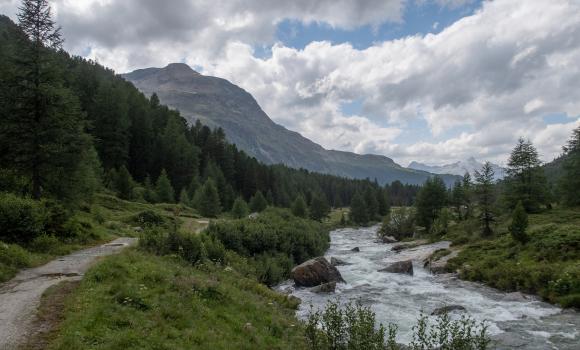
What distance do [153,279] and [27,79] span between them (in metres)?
19.9

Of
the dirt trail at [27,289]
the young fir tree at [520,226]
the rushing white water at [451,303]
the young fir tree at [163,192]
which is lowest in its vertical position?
the rushing white water at [451,303]

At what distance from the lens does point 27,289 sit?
45.3 feet

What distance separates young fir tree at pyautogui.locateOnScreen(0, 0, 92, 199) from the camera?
25.4 metres

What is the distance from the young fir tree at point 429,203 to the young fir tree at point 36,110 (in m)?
64.9

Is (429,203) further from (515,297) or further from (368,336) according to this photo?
(368,336)

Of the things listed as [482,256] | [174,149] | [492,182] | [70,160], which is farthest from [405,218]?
[70,160]

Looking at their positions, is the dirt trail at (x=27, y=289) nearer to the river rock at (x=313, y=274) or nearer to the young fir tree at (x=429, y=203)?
the river rock at (x=313, y=274)

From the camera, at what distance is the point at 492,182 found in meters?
51.7

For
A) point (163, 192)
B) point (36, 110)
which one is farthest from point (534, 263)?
point (163, 192)

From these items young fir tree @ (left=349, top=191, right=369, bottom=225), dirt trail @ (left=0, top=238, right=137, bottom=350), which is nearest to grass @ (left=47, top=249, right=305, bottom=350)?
dirt trail @ (left=0, top=238, right=137, bottom=350)

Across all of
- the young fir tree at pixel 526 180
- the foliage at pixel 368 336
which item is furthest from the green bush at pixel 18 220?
the young fir tree at pixel 526 180

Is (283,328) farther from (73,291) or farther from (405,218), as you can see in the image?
(405,218)

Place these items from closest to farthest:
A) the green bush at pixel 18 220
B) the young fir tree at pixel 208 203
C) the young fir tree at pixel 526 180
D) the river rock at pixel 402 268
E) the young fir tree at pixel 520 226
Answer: the green bush at pixel 18 220 < the young fir tree at pixel 520 226 < the river rock at pixel 402 268 < the young fir tree at pixel 526 180 < the young fir tree at pixel 208 203

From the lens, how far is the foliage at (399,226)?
251ft
